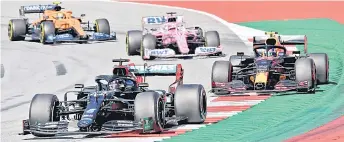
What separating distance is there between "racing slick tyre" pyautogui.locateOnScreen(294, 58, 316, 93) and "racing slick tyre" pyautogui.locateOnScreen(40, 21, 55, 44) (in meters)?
20.3

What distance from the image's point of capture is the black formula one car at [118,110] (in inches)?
870

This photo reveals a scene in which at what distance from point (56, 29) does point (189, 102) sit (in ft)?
84.7

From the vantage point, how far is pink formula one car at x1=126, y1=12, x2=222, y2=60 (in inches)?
1612

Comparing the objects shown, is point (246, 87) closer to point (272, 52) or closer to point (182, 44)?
point (272, 52)

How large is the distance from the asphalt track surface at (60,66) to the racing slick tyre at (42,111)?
0.47 meters

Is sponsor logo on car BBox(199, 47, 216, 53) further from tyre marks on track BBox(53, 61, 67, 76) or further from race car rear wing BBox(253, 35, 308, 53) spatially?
race car rear wing BBox(253, 35, 308, 53)

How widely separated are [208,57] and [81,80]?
23.9 ft

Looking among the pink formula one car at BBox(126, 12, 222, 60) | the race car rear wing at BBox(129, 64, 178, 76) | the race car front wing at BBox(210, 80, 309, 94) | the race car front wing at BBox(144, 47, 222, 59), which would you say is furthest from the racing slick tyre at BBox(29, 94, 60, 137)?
the race car front wing at BBox(144, 47, 222, 59)

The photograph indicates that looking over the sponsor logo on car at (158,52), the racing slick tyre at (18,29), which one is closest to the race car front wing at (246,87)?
the sponsor logo on car at (158,52)

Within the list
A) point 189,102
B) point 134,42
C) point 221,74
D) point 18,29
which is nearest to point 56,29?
point 18,29

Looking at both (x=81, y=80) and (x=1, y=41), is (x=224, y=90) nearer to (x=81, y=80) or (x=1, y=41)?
(x=81, y=80)

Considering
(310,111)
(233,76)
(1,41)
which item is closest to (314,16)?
(1,41)

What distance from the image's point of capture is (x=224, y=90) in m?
29.5

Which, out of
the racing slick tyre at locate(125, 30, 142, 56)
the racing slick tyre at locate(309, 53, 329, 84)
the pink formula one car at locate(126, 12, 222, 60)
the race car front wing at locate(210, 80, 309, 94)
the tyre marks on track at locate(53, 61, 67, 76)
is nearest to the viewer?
the race car front wing at locate(210, 80, 309, 94)
